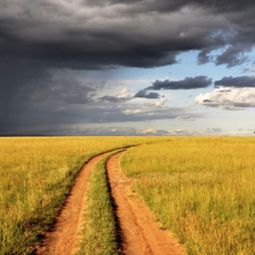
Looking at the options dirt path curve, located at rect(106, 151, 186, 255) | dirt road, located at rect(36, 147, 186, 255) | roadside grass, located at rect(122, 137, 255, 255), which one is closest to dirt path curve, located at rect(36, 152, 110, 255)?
dirt road, located at rect(36, 147, 186, 255)

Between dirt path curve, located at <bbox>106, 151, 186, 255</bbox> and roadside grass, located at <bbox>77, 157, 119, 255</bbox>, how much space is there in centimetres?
28

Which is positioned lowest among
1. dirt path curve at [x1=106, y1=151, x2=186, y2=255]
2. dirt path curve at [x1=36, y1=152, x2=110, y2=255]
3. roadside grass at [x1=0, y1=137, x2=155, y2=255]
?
dirt path curve at [x1=106, y1=151, x2=186, y2=255]

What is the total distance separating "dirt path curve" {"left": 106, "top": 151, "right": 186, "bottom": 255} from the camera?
9570 millimetres

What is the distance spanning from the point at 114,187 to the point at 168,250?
31.9ft

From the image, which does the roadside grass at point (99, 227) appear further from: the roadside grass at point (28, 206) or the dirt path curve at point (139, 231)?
the roadside grass at point (28, 206)

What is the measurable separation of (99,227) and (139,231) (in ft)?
3.53

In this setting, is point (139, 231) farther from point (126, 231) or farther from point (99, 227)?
point (99, 227)

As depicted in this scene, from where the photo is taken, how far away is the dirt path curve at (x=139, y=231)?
9.57m

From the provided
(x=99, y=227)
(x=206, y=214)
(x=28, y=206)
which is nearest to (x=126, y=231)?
(x=99, y=227)

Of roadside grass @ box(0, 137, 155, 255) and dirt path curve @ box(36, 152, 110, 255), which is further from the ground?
roadside grass @ box(0, 137, 155, 255)

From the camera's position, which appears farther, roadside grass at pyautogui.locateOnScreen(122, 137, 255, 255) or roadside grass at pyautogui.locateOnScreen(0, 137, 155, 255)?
roadside grass at pyautogui.locateOnScreen(0, 137, 155, 255)

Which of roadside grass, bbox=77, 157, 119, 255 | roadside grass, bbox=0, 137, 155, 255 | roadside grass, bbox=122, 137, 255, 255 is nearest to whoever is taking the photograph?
roadside grass, bbox=77, 157, 119, 255

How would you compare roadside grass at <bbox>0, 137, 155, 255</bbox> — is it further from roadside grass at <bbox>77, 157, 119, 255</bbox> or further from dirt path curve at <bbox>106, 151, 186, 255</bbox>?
dirt path curve at <bbox>106, 151, 186, 255</bbox>

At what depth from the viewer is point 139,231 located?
11.2 meters
